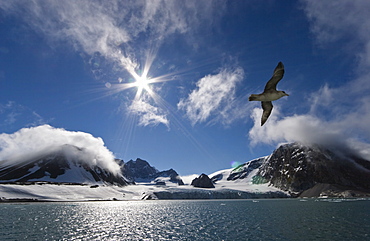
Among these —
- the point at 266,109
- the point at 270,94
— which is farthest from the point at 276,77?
the point at 266,109

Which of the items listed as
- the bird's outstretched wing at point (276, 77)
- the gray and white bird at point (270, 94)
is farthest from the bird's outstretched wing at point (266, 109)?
the bird's outstretched wing at point (276, 77)

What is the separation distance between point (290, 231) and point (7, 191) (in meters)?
164

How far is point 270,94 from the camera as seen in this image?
1248cm

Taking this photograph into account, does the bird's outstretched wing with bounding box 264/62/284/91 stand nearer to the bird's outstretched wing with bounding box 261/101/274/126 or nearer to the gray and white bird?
the gray and white bird

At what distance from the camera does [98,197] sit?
172125 millimetres

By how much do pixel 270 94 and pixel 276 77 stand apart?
1.40 meters

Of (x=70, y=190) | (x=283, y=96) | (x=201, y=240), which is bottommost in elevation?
(x=201, y=240)

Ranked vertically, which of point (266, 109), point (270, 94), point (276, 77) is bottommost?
point (266, 109)

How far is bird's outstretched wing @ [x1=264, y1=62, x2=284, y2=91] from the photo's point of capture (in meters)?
10.9

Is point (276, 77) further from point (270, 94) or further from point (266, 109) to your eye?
point (266, 109)

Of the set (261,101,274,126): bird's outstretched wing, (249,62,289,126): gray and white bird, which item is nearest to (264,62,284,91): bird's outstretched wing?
(249,62,289,126): gray and white bird

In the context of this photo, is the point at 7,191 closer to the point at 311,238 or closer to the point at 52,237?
the point at 52,237

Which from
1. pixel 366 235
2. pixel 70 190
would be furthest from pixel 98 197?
pixel 366 235

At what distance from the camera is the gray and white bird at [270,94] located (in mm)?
11033
